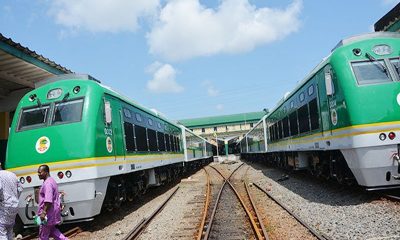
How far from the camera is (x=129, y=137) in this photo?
457 inches

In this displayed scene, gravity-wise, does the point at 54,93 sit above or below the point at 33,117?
above

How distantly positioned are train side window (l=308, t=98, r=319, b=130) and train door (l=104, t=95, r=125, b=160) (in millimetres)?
5137

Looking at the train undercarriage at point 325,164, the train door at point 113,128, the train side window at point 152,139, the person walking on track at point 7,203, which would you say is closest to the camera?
the person walking on track at point 7,203

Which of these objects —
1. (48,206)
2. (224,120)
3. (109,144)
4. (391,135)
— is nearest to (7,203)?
(48,206)

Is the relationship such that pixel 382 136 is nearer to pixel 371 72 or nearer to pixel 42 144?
pixel 371 72

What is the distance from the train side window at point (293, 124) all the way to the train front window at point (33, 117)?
841 cm

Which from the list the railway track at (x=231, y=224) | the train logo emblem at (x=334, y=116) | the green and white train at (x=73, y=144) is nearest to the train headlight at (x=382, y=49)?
the train logo emblem at (x=334, y=116)

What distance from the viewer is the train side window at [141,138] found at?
41.1ft

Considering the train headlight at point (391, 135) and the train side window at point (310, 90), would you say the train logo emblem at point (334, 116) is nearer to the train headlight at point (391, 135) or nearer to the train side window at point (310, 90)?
the train headlight at point (391, 135)

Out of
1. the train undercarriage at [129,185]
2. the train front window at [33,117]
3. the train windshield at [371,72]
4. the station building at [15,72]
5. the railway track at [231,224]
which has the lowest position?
the railway track at [231,224]

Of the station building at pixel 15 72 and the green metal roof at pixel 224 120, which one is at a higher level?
the green metal roof at pixel 224 120

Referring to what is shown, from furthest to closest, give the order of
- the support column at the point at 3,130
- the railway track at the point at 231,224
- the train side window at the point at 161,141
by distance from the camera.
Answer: the train side window at the point at 161,141 < the support column at the point at 3,130 < the railway track at the point at 231,224

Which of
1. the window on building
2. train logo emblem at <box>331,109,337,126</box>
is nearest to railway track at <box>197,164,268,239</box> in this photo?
train logo emblem at <box>331,109,337,126</box>

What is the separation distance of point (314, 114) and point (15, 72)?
9145 millimetres
